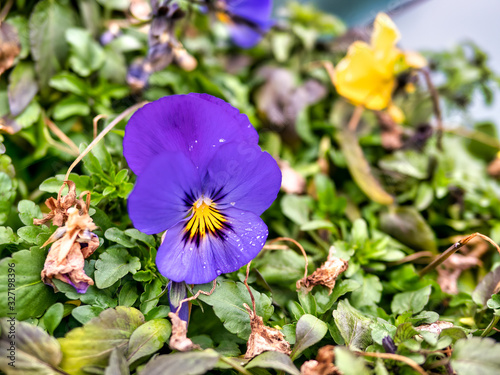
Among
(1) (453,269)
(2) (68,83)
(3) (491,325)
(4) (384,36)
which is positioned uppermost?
(4) (384,36)

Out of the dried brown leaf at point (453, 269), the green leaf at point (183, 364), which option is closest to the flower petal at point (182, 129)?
the green leaf at point (183, 364)

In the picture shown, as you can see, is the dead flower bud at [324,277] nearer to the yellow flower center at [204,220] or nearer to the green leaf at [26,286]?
the yellow flower center at [204,220]

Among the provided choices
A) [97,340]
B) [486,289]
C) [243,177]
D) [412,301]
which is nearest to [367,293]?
[412,301]

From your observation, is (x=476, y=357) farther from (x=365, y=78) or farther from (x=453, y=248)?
(x=365, y=78)

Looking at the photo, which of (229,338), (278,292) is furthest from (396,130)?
(229,338)

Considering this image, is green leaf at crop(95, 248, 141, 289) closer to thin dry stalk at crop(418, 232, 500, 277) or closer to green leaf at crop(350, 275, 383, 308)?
green leaf at crop(350, 275, 383, 308)
